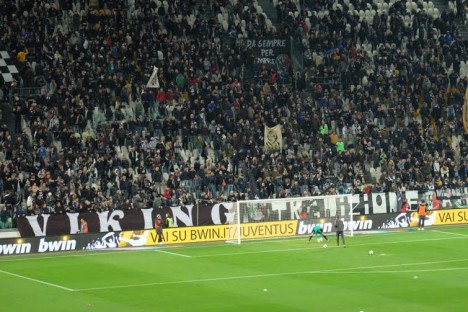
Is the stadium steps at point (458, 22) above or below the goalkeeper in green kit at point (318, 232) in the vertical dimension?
above

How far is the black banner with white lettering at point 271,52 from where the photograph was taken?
61.3 m

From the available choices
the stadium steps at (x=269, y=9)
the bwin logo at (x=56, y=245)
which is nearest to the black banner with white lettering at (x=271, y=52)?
the stadium steps at (x=269, y=9)

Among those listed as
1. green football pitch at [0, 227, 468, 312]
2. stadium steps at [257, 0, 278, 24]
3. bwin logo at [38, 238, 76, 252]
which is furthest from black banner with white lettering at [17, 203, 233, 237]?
stadium steps at [257, 0, 278, 24]

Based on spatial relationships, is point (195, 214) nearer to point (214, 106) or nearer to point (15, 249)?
point (214, 106)

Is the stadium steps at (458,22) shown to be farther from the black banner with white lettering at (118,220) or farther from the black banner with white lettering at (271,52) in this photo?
the black banner with white lettering at (118,220)

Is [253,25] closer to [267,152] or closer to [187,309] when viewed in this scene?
[267,152]

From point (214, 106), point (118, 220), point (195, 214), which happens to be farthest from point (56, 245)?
point (214, 106)

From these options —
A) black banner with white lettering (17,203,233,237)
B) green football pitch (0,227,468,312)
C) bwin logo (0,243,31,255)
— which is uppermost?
black banner with white lettering (17,203,233,237)

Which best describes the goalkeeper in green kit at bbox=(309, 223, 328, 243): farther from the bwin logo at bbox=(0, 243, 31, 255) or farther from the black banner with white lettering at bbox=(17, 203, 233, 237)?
the bwin logo at bbox=(0, 243, 31, 255)

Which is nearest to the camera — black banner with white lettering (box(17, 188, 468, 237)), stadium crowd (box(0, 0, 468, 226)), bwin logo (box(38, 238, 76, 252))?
bwin logo (box(38, 238, 76, 252))

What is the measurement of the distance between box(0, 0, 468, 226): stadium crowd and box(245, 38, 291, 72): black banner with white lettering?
0.46 metres

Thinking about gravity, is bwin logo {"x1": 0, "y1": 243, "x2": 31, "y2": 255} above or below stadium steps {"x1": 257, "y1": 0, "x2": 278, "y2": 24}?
below

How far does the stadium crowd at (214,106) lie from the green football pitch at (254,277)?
16.5ft

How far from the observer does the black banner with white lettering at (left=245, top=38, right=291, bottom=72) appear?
2414 inches
